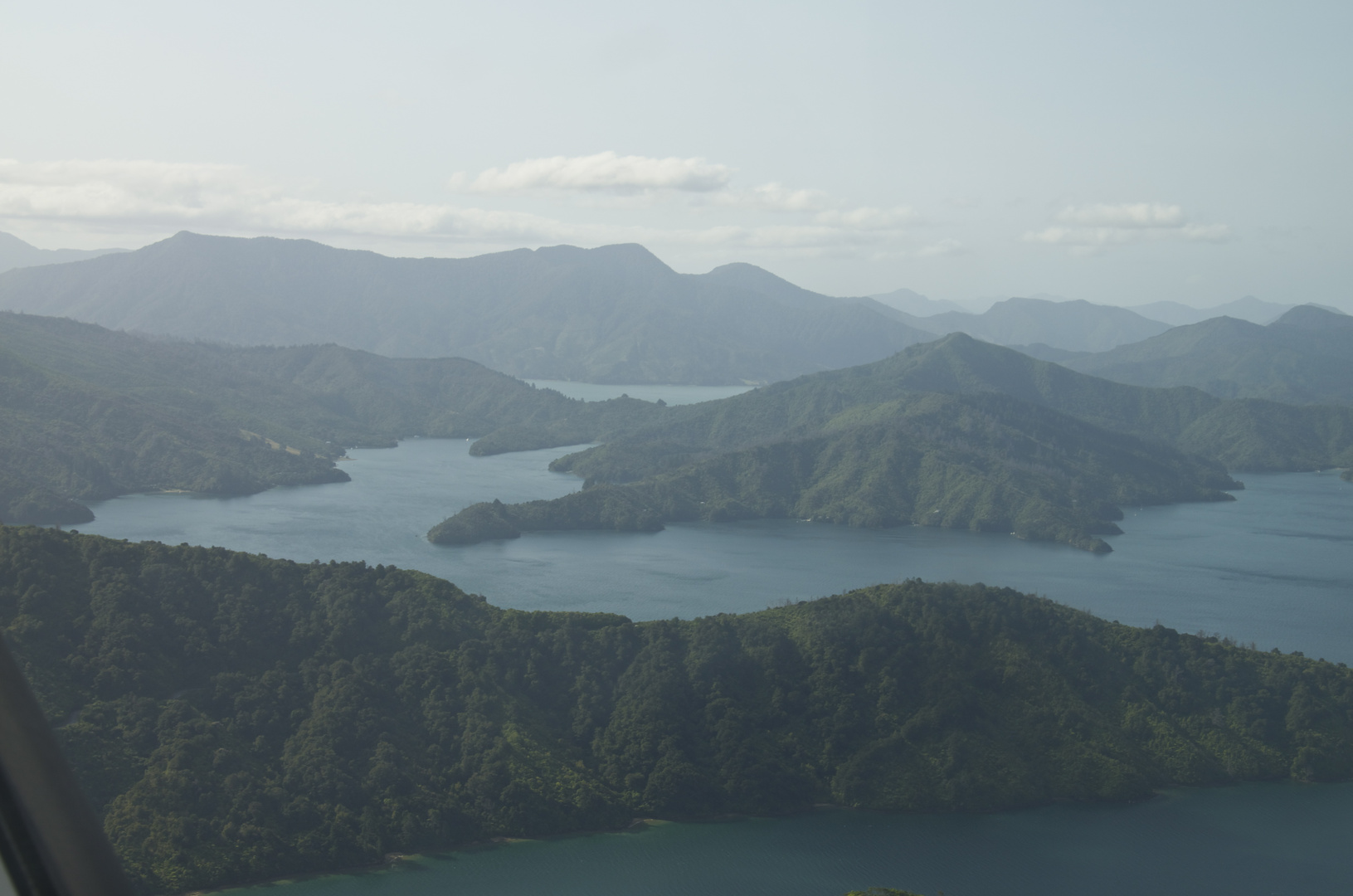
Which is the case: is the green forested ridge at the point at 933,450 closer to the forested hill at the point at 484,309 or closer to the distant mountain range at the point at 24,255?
the forested hill at the point at 484,309

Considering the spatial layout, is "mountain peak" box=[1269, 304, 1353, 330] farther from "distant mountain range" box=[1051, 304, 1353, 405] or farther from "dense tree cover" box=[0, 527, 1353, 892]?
"dense tree cover" box=[0, 527, 1353, 892]

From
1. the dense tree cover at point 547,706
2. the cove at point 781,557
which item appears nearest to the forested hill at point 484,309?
the cove at point 781,557

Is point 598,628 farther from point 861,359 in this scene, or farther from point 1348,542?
point 861,359

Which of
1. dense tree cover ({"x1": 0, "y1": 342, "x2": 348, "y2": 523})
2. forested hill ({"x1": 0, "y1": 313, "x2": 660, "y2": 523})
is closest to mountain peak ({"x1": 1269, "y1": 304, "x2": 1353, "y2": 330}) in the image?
forested hill ({"x1": 0, "y1": 313, "x2": 660, "y2": 523})

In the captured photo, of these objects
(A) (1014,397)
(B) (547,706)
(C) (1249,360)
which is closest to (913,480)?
(A) (1014,397)

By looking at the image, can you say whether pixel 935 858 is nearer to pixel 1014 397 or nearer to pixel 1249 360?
pixel 1014 397

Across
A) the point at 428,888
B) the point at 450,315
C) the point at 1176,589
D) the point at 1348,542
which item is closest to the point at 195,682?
the point at 428,888

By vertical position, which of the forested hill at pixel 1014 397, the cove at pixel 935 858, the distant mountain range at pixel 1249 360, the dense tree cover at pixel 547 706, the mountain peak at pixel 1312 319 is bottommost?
the cove at pixel 935 858
